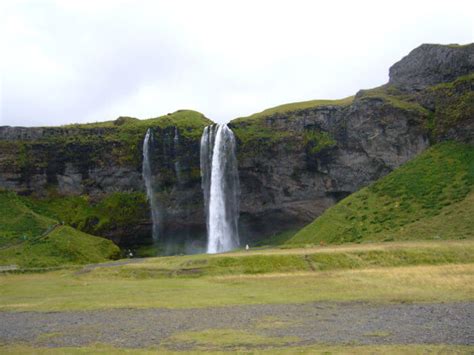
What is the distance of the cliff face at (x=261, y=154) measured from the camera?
6297cm

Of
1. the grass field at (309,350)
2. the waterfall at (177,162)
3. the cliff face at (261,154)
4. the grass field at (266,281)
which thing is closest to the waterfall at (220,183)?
the cliff face at (261,154)

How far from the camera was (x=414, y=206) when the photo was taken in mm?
48469

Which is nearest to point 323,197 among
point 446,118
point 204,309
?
point 446,118

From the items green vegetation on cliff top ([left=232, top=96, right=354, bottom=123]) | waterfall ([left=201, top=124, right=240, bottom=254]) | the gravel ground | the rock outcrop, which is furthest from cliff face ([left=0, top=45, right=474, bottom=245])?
the gravel ground

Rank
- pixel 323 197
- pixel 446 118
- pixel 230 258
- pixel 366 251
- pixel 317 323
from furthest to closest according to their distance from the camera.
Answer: pixel 323 197, pixel 446 118, pixel 230 258, pixel 366 251, pixel 317 323

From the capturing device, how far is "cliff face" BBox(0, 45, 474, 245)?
63.0 m

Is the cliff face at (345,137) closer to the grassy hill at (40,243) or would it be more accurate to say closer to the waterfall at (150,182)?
the waterfall at (150,182)

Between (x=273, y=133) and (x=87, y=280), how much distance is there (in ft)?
138

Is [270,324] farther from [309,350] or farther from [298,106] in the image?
[298,106]

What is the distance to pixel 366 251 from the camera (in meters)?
33.1

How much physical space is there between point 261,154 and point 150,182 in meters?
18.2

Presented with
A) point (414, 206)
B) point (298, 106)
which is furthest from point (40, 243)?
point (298, 106)

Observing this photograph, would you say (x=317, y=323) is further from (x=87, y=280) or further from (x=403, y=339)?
(x=87, y=280)

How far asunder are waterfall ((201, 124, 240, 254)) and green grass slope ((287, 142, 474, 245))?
1663cm
